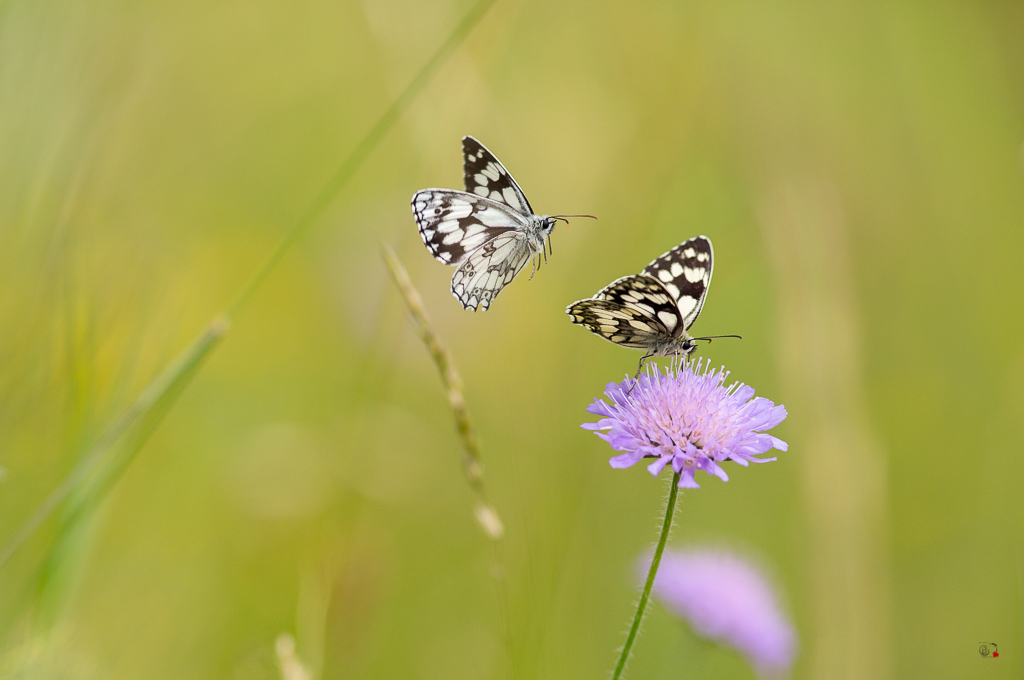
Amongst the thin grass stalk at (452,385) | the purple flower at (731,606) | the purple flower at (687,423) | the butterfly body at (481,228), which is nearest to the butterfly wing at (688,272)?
the purple flower at (687,423)

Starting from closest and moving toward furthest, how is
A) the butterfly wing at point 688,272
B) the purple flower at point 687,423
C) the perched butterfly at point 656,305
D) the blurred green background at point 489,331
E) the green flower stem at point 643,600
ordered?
the green flower stem at point 643,600, the purple flower at point 687,423, the perched butterfly at point 656,305, the butterfly wing at point 688,272, the blurred green background at point 489,331

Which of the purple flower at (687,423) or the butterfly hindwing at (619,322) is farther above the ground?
the butterfly hindwing at (619,322)

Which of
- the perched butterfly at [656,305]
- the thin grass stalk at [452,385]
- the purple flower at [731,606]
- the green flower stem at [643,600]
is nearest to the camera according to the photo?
the green flower stem at [643,600]

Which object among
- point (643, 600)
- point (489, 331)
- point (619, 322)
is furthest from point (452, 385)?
point (489, 331)

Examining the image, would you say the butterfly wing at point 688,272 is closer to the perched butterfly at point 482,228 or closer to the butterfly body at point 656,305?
the butterfly body at point 656,305

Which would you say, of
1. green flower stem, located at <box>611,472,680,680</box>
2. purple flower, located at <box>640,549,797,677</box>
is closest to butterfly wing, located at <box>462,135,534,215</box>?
green flower stem, located at <box>611,472,680,680</box>

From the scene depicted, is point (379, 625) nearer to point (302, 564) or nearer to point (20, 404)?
point (302, 564)

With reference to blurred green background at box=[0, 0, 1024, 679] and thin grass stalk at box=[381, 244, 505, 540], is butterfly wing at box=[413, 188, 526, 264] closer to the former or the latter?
blurred green background at box=[0, 0, 1024, 679]
